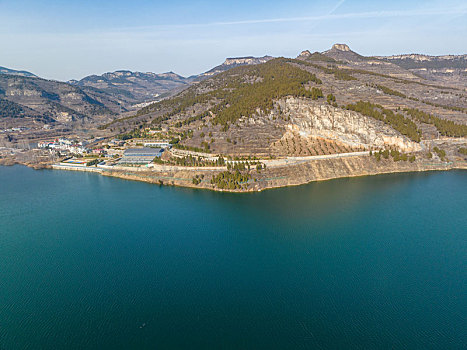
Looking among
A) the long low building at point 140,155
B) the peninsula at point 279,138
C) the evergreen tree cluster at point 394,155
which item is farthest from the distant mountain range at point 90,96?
the long low building at point 140,155

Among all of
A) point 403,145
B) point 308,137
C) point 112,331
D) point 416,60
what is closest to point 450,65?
point 416,60

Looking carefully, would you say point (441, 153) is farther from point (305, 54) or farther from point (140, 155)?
point (305, 54)

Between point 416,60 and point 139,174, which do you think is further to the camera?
point 416,60

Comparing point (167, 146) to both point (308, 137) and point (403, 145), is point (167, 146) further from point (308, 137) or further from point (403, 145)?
point (403, 145)

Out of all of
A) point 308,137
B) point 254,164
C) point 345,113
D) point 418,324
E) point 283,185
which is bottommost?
point 418,324

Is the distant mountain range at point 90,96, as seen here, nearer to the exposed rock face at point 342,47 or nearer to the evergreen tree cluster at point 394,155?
the exposed rock face at point 342,47
